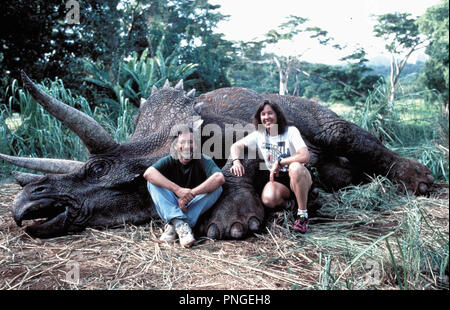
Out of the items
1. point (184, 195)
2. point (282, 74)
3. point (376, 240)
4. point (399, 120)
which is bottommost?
point (376, 240)

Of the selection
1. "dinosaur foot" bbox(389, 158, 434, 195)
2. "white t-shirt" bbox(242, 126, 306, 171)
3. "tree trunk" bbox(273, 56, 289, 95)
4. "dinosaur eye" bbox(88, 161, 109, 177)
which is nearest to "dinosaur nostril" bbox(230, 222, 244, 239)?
"white t-shirt" bbox(242, 126, 306, 171)

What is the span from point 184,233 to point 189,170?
524mm

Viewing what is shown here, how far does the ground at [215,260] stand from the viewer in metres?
1.85

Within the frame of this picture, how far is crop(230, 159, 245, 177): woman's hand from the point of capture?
288cm

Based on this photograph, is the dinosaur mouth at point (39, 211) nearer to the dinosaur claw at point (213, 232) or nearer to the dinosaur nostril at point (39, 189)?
the dinosaur nostril at point (39, 189)

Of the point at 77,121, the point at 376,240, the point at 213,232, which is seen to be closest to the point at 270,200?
the point at 213,232

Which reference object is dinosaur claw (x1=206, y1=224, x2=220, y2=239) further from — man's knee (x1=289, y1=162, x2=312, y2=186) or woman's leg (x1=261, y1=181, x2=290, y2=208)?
man's knee (x1=289, y1=162, x2=312, y2=186)

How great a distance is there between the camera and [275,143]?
298cm

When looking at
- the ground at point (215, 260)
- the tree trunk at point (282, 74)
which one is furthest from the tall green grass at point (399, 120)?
the ground at point (215, 260)

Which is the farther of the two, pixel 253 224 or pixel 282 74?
pixel 282 74

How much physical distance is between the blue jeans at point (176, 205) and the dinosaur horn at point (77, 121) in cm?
58

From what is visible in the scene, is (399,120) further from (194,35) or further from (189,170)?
(189,170)

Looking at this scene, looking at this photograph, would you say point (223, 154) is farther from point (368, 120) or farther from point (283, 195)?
point (368, 120)
